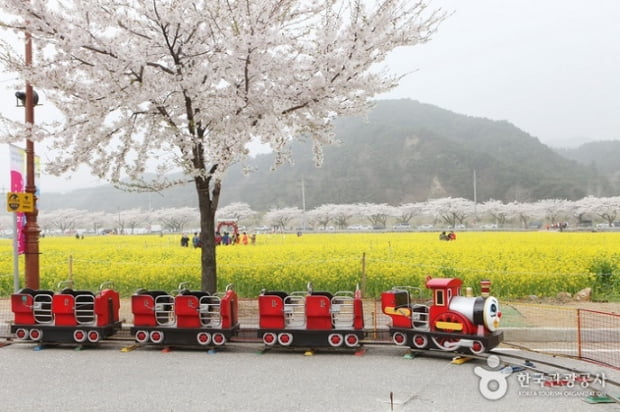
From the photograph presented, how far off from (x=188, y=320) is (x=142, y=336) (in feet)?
2.83

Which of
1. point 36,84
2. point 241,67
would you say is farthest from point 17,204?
point 241,67

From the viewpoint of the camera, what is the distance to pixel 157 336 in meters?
8.48

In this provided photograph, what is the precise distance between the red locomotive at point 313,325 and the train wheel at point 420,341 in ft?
2.70

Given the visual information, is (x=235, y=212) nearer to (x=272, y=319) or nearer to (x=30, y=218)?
(x=30, y=218)

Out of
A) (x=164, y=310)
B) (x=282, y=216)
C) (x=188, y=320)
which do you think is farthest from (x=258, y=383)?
(x=282, y=216)

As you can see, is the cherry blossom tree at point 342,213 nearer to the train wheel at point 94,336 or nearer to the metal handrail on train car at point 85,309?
the metal handrail on train car at point 85,309

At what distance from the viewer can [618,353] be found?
25.0 feet

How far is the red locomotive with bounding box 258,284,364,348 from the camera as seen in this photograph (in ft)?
26.1

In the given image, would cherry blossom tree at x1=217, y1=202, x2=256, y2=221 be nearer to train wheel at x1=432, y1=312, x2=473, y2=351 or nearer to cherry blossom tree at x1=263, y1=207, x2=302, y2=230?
cherry blossom tree at x1=263, y1=207, x2=302, y2=230

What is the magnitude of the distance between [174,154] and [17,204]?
3.16 meters

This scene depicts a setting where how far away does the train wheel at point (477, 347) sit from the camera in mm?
7094

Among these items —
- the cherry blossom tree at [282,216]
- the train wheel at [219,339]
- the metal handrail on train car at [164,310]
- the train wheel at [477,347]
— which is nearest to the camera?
the train wheel at [477,347]

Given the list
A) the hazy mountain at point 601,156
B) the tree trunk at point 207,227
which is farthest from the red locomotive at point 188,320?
the hazy mountain at point 601,156

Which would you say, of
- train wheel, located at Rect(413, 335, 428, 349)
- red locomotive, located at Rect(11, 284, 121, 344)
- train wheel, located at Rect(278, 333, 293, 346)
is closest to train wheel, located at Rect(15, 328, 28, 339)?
red locomotive, located at Rect(11, 284, 121, 344)
